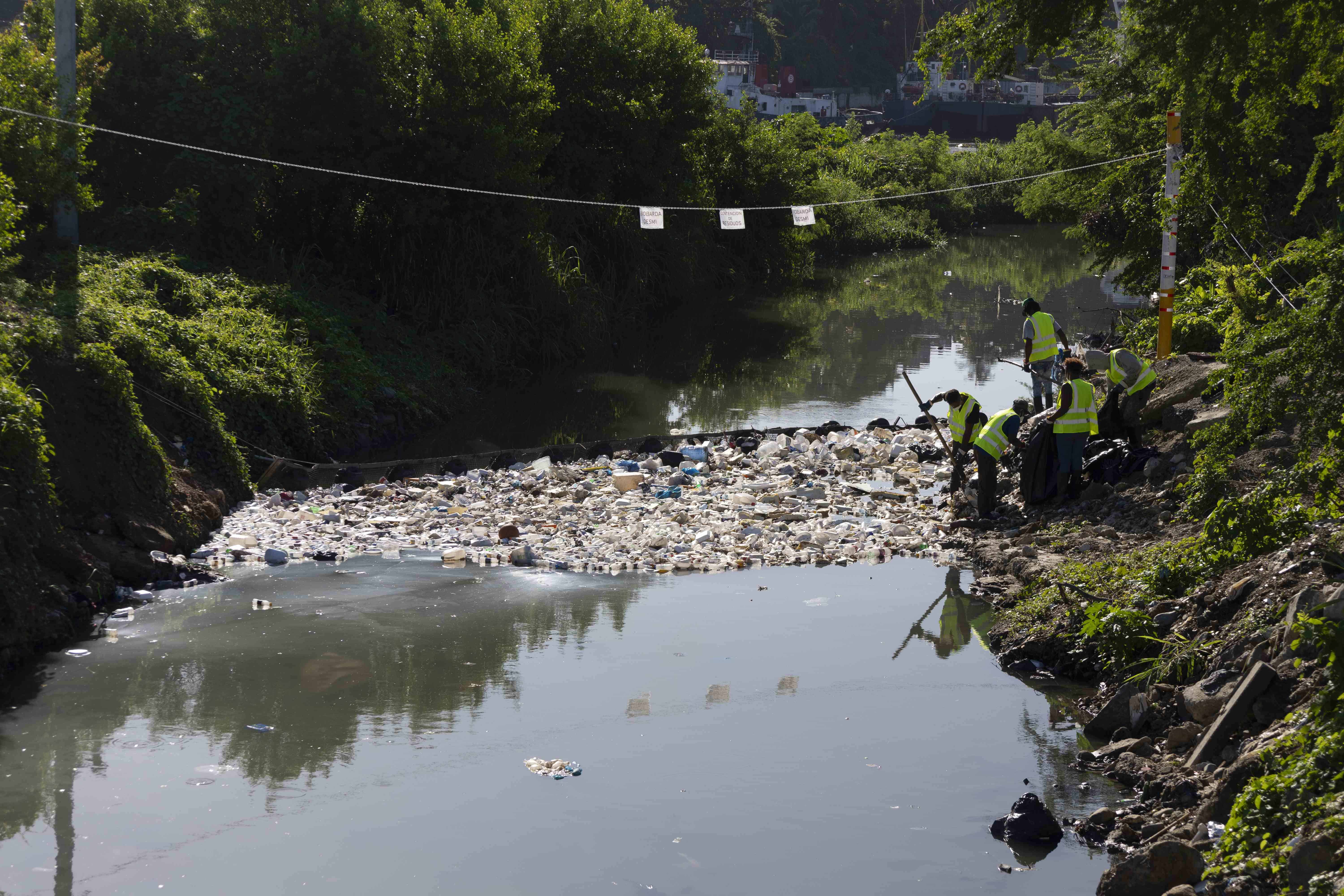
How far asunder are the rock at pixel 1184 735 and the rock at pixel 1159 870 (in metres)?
1.33

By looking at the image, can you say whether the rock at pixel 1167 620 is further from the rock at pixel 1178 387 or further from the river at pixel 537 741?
the rock at pixel 1178 387

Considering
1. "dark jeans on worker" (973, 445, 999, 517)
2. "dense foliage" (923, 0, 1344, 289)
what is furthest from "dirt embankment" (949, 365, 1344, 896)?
"dense foliage" (923, 0, 1344, 289)

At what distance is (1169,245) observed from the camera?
42.8 feet

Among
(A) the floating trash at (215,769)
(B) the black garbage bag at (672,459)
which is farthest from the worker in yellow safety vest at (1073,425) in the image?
(A) the floating trash at (215,769)

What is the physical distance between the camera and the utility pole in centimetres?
1305

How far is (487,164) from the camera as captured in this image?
767 inches

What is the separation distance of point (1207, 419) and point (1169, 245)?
328 cm

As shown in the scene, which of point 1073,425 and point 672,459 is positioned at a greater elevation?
point 1073,425

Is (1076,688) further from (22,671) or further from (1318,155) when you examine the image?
(22,671)

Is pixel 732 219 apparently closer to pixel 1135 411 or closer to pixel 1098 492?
pixel 1135 411

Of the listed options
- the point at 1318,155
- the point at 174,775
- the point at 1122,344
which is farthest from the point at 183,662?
the point at 1122,344

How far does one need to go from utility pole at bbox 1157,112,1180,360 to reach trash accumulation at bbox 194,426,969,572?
9.12 feet

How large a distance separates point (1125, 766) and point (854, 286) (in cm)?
2816

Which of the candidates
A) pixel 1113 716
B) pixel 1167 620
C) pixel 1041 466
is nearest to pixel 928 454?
pixel 1041 466
